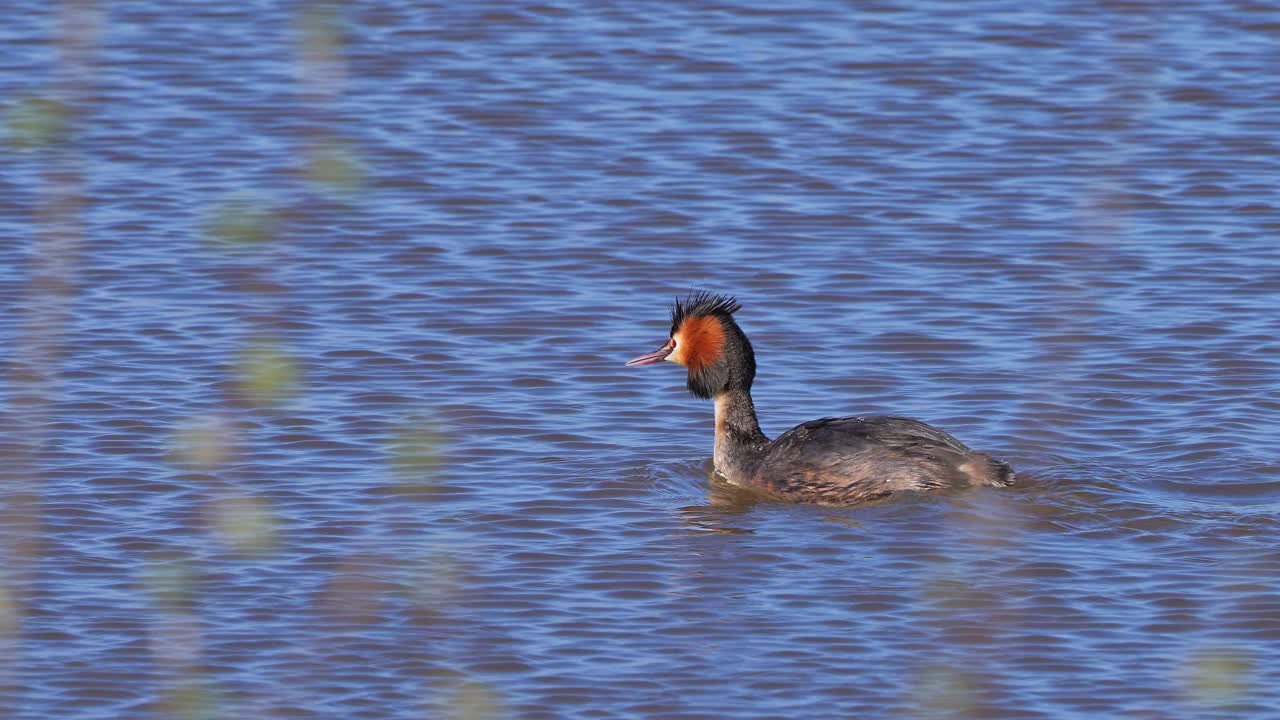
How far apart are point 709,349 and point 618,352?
4.21 ft

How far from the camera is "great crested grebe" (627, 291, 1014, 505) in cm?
1049

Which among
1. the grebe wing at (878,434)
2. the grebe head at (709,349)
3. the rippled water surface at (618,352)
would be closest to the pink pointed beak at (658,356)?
the grebe head at (709,349)

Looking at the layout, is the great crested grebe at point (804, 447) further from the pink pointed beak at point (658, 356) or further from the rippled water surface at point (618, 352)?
the rippled water surface at point (618, 352)

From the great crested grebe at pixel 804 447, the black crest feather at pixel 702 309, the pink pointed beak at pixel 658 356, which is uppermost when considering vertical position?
the black crest feather at pixel 702 309

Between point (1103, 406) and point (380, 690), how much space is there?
5195 millimetres

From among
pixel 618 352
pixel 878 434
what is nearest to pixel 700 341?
pixel 618 352

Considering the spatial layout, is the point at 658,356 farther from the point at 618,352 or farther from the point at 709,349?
the point at 618,352

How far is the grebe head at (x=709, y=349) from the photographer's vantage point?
1164 cm

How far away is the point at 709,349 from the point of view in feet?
38.4

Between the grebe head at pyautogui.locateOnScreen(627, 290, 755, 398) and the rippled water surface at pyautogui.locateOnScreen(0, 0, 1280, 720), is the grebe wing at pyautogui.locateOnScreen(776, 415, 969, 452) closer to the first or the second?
the rippled water surface at pyautogui.locateOnScreen(0, 0, 1280, 720)

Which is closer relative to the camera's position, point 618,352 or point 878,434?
point 878,434

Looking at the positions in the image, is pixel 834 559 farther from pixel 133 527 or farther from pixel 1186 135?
pixel 1186 135

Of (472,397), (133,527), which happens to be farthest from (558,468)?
(133,527)

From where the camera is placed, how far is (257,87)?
18453 millimetres
